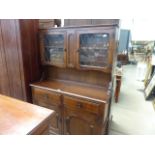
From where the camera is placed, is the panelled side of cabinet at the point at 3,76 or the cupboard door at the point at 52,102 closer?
the cupboard door at the point at 52,102

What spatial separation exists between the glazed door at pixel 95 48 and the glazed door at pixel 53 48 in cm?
23

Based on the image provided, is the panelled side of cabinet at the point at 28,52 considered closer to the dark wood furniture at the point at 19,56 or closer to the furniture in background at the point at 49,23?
the dark wood furniture at the point at 19,56

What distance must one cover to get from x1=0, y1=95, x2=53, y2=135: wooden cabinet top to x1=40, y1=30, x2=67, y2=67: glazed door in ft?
3.17

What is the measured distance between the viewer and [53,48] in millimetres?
1944

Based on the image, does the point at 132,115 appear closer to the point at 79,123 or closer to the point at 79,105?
the point at 79,123

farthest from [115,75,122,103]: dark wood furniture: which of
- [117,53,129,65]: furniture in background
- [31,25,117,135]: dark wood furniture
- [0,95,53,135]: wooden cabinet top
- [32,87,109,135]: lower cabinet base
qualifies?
[117,53,129,65]: furniture in background

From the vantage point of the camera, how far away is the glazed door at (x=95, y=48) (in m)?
1.55

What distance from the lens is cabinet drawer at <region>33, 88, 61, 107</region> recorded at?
5.83 feet

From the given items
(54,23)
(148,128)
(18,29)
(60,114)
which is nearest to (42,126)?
(60,114)

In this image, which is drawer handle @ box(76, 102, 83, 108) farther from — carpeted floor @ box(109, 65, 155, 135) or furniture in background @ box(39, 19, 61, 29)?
furniture in background @ box(39, 19, 61, 29)

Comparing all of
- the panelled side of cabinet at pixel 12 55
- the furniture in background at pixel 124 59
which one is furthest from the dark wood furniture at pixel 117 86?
the furniture in background at pixel 124 59

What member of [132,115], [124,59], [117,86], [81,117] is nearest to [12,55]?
[81,117]

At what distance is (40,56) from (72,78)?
1.91 feet
